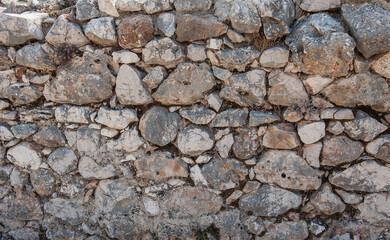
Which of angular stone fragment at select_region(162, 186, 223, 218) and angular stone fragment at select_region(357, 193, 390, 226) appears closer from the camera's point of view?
angular stone fragment at select_region(357, 193, 390, 226)

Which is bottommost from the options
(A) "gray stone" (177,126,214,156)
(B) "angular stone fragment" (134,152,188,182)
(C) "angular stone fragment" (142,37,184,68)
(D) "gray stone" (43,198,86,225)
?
(D) "gray stone" (43,198,86,225)

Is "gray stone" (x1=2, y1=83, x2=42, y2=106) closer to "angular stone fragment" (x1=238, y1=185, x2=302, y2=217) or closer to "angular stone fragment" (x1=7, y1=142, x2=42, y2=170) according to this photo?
"angular stone fragment" (x1=7, y1=142, x2=42, y2=170)

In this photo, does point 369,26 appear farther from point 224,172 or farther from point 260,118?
point 224,172

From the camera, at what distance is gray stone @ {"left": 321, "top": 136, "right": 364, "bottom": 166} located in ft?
7.26

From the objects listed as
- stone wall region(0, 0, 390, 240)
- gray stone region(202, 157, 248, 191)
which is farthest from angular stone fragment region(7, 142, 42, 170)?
gray stone region(202, 157, 248, 191)

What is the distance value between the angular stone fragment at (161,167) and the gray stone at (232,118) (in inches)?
19.4

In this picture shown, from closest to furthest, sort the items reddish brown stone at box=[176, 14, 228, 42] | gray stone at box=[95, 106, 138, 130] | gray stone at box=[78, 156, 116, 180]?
reddish brown stone at box=[176, 14, 228, 42] < gray stone at box=[95, 106, 138, 130] < gray stone at box=[78, 156, 116, 180]

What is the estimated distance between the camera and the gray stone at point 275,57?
84.7 inches

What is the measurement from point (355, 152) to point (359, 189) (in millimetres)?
309

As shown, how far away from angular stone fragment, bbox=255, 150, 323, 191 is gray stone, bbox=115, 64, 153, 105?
3.57ft

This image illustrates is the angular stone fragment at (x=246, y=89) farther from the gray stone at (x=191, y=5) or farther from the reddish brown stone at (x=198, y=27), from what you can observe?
the gray stone at (x=191, y=5)

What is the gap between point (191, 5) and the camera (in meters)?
2.21

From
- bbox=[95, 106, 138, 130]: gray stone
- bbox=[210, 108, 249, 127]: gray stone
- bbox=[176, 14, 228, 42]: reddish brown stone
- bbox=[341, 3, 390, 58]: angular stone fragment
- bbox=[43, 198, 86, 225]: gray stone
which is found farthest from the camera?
bbox=[43, 198, 86, 225]: gray stone

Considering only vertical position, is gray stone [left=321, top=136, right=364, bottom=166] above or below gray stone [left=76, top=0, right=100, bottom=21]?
below
